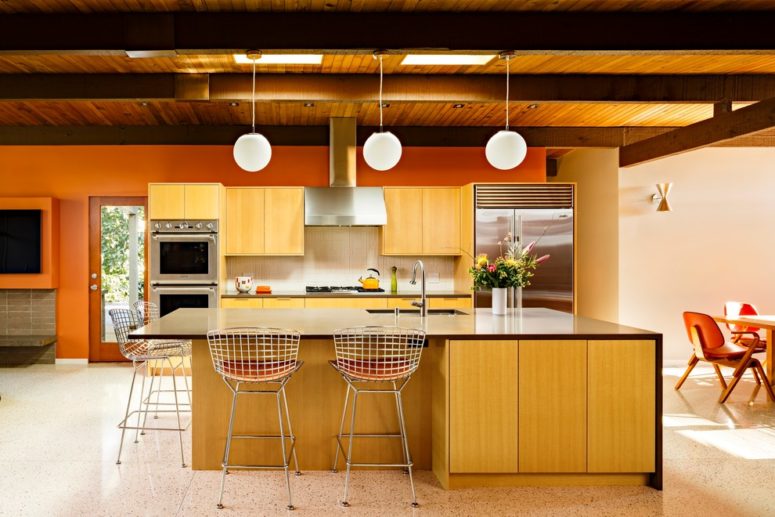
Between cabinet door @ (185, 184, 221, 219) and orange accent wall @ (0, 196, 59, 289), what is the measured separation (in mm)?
1934

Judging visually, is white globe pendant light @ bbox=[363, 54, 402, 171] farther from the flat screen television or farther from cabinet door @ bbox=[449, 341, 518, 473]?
the flat screen television

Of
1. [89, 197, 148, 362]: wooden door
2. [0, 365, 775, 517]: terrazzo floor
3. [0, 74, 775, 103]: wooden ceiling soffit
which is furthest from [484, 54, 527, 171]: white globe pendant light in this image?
[89, 197, 148, 362]: wooden door

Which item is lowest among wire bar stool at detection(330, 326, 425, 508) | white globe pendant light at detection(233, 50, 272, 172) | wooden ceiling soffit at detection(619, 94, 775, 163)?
wire bar stool at detection(330, 326, 425, 508)

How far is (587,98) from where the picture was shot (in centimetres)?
540

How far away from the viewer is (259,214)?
22.6 feet

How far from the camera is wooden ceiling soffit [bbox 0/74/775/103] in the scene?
5.24m

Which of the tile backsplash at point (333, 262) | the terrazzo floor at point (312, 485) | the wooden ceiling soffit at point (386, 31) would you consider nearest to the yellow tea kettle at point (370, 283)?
the tile backsplash at point (333, 262)

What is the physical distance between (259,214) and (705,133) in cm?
493

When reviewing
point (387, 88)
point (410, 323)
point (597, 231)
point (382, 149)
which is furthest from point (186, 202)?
point (597, 231)

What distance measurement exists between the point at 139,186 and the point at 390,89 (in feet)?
12.4

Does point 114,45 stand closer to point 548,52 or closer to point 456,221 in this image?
point 548,52

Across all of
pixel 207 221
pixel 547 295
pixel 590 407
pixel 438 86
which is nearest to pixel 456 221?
pixel 547 295

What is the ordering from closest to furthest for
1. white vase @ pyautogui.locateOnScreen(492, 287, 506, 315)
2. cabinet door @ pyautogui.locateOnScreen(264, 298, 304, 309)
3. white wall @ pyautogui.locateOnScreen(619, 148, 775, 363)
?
white vase @ pyautogui.locateOnScreen(492, 287, 506, 315)
cabinet door @ pyautogui.locateOnScreen(264, 298, 304, 309)
white wall @ pyautogui.locateOnScreen(619, 148, 775, 363)

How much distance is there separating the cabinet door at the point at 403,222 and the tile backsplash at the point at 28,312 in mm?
4232
